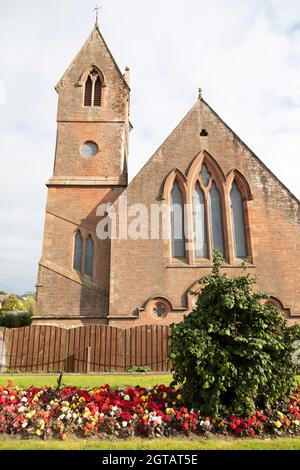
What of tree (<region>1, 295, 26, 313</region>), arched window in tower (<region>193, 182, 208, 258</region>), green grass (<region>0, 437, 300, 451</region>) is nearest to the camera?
green grass (<region>0, 437, 300, 451</region>)

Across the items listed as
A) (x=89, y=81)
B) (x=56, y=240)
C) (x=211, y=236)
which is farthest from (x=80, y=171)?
(x=211, y=236)

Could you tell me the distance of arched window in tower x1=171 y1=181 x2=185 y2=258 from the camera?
17.0 meters

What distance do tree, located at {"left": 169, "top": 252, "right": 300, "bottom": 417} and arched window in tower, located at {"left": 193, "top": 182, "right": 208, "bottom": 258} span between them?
10.4 m

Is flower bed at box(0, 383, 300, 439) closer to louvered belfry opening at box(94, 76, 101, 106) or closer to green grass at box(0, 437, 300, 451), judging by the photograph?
green grass at box(0, 437, 300, 451)

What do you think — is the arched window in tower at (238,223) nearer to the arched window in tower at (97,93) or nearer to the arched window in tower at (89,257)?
the arched window in tower at (89,257)

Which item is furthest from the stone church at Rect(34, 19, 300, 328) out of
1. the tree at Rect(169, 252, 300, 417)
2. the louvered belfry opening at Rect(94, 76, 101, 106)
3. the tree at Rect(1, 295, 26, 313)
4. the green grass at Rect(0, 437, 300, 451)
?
the tree at Rect(1, 295, 26, 313)

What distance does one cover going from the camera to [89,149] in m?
20.7

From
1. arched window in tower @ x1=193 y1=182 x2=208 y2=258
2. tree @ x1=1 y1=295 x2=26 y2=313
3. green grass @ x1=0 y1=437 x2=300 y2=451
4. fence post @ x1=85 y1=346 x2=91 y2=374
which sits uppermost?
arched window in tower @ x1=193 y1=182 x2=208 y2=258

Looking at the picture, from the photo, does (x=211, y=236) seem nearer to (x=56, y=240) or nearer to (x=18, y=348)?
(x=56, y=240)

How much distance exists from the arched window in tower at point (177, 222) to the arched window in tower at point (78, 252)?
16.2 feet

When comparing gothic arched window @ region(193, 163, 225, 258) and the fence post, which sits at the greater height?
gothic arched window @ region(193, 163, 225, 258)

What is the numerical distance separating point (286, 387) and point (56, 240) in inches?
562

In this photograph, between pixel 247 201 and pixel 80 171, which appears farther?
pixel 80 171

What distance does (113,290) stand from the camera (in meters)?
15.9
